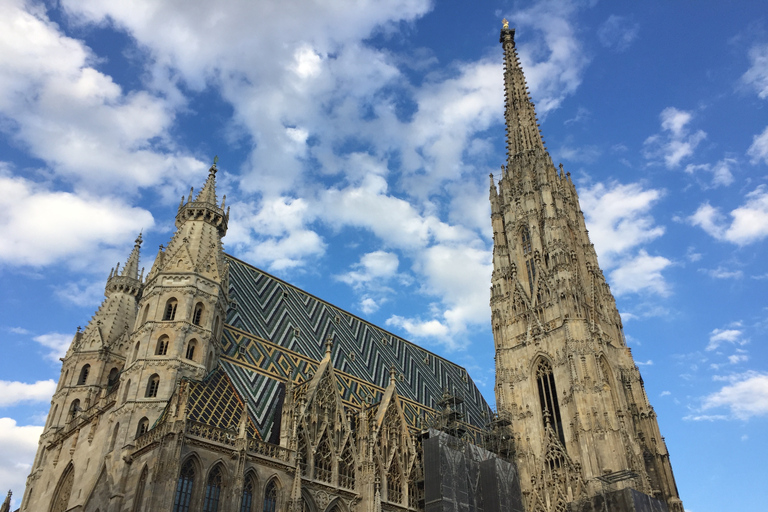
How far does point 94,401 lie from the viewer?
33.6 m

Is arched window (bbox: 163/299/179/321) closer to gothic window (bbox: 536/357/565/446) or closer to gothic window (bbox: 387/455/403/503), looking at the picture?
gothic window (bbox: 387/455/403/503)

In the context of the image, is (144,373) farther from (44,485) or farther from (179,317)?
(44,485)

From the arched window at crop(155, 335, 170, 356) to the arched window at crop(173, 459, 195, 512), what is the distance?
7044 millimetres

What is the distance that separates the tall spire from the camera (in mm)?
53938

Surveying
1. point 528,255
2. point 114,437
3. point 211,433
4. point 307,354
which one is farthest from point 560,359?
point 114,437

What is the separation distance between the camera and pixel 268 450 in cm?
2639

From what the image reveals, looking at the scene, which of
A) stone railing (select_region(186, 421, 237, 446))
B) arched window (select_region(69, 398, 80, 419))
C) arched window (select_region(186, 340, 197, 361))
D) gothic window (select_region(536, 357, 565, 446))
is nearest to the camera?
stone railing (select_region(186, 421, 237, 446))

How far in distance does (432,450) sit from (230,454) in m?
12.8

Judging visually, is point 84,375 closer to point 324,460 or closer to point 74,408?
point 74,408

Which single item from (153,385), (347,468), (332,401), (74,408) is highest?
(74,408)

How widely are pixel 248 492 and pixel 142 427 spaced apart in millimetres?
5484

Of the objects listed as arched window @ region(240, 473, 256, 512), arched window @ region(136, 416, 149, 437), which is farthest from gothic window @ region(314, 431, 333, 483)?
arched window @ region(136, 416, 149, 437)

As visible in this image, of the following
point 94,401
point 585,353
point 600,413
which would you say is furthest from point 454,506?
point 94,401

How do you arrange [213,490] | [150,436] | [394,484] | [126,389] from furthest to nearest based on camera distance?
[394,484] < [126,389] < [150,436] < [213,490]
